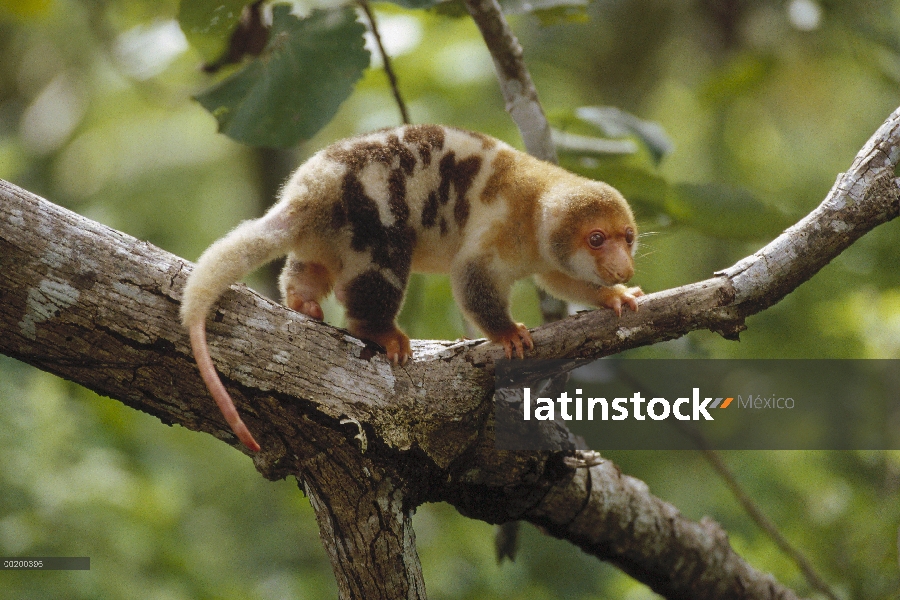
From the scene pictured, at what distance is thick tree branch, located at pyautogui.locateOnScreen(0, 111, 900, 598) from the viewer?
112 inches

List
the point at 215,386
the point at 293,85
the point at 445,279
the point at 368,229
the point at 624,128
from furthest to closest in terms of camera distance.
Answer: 1. the point at 445,279
2. the point at 624,128
3. the point at 293,85
4. the point at 368,229
5. the point at 215,386

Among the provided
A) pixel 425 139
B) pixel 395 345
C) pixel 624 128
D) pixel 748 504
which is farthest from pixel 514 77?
pixel 748 504

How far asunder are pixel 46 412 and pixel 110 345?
8.57 ft

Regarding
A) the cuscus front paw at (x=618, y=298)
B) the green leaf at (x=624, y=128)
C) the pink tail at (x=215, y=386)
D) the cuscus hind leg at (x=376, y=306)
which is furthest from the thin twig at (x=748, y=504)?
the pink tail at (x=215, y=386)

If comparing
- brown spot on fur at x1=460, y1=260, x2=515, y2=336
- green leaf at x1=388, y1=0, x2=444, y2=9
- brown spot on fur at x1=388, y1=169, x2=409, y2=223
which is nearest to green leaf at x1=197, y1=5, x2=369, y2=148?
green leaf at x1=388, y1=0, x2=444, y2=9

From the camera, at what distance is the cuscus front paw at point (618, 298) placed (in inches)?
130

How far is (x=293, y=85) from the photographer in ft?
13.0

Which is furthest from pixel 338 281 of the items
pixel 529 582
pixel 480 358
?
pixel 529 582

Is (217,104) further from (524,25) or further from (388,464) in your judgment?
(524,25)

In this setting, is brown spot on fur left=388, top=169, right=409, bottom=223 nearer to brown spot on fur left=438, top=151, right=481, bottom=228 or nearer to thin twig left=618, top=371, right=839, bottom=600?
brown spot on fur left=438, top=151, right=481, bottom=228

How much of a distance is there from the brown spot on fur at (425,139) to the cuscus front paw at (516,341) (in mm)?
847

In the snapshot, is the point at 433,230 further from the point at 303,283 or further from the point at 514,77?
the point at 514,77

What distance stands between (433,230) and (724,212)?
181 cm

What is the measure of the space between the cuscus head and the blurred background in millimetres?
1024
